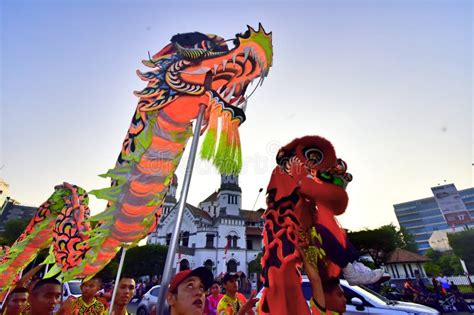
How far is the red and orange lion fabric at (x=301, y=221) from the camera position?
210 cm

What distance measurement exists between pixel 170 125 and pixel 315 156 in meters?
1.39

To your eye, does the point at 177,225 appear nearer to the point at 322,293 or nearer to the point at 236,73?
the point at 322,293

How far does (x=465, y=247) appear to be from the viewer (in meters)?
27.7

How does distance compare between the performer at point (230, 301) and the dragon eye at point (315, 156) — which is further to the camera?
the performer at point (230, 301)

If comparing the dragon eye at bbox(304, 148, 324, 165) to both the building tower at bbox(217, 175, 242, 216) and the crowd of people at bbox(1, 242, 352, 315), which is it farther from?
the building tower at bbox(217, 175, 242, 216)

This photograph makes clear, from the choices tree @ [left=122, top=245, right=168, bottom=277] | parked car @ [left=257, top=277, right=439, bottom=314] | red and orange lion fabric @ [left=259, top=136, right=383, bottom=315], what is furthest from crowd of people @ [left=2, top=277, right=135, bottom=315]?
tree @ [left=122, top=245, right=168, bottom=277]

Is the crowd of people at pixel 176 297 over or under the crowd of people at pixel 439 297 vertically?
under

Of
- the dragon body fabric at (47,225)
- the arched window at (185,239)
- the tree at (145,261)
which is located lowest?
the dragon body fabric at (47,225)

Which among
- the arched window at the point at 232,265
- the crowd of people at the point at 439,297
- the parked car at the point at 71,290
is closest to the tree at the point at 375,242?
the crowd of people at the point at 439,297

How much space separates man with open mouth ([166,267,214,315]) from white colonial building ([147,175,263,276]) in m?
33.0

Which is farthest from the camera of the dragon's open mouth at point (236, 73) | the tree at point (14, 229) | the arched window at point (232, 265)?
the arched window at point (232, 265)

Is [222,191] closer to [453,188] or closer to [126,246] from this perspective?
[126,246]

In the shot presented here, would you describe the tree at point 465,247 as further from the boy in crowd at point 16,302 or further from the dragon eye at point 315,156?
the boy in crowd at point 16,302

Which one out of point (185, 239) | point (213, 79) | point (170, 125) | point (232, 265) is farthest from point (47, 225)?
point (185, 239)
